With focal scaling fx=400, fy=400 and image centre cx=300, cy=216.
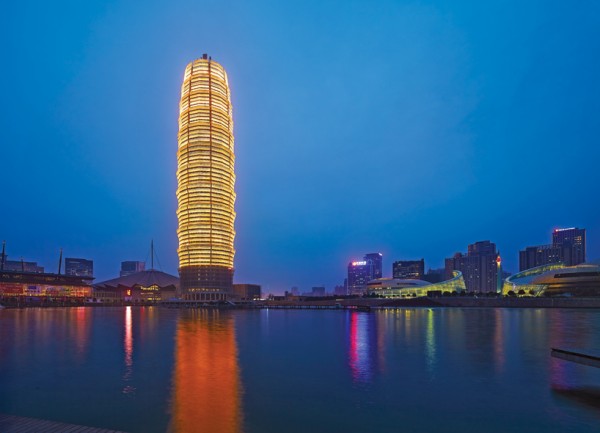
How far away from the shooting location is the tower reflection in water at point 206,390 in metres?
17.3

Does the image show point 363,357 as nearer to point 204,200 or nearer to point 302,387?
point 302,387

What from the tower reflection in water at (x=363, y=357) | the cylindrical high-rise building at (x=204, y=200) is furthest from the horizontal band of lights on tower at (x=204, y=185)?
the tower reflection in water at (x=363, y=357)

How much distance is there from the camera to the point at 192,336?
4856cm

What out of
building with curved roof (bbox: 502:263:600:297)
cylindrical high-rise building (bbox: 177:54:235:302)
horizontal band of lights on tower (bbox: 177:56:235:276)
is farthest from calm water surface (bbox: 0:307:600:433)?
cylindrical high-rise building (bbox: 177:54:235:302)

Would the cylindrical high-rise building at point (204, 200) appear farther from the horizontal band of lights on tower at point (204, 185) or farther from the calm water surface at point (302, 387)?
the calm water surface at point (302, 387)

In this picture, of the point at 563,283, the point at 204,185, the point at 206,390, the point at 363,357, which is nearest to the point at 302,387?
the point at 206,390

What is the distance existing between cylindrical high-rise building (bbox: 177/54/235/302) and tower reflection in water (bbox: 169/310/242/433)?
14469 centimetres

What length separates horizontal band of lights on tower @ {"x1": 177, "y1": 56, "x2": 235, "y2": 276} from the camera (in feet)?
585

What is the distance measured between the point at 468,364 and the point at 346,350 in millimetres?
11170

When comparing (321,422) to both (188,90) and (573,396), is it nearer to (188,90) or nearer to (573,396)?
(573,396)

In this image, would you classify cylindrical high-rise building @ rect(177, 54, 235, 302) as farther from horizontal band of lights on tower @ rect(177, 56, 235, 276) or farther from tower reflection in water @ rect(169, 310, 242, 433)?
tower reflection in water @ rect(169, 310, 242, 433)

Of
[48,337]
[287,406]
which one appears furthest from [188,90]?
[287,406]

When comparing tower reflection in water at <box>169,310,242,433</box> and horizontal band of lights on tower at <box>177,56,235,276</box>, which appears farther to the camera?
horizontal band of lights on tower at <box>177,56,235,276</box>

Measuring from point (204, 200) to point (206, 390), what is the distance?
6318 inches
